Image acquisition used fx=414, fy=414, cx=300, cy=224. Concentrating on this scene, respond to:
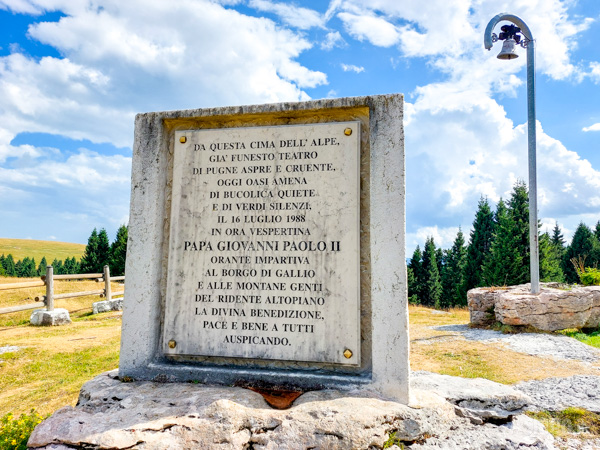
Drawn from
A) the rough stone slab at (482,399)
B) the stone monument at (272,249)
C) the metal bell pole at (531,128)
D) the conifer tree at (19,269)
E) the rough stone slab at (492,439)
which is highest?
the metal bell pole at (531,128)

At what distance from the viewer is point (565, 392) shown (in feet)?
13.3

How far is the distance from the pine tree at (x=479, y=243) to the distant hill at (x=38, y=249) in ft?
217

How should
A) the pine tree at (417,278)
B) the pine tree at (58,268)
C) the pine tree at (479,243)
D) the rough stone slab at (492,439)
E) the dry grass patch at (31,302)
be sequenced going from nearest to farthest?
1. the rough stone slab at (492,439)
2. the dry grass patch at (31,302)
3. the pine tree at (479,243)
4. the pine tree at (417,278)
5. the pine tree at (58,268)

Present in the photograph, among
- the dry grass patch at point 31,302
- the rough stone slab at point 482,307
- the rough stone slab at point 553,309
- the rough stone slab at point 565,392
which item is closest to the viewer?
the rough stone slab at point 565,392

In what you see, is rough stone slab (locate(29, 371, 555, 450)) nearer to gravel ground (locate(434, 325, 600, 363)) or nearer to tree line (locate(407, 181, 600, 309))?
gravel ground (locate(434, 325, 600, 363))

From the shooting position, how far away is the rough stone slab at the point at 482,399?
299cm

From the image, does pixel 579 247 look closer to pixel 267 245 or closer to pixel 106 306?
pixel 106 306

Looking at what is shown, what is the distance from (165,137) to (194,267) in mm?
1192

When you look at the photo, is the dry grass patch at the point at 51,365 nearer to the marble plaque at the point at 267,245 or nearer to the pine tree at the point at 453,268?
→ the marble plaque at the point at 267,245

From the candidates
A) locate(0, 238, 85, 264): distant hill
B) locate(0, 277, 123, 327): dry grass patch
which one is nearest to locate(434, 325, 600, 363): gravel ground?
locate(0, 277, 123, 327): dry grass patch

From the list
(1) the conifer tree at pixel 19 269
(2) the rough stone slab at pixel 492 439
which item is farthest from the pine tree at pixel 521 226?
(1) the conifer tree at pixel 19 269

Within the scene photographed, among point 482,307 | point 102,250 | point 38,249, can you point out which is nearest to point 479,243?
point 482,307

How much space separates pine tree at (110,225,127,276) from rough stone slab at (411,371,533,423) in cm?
3797

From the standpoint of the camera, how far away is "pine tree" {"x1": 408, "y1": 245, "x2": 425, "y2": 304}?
133 ft
